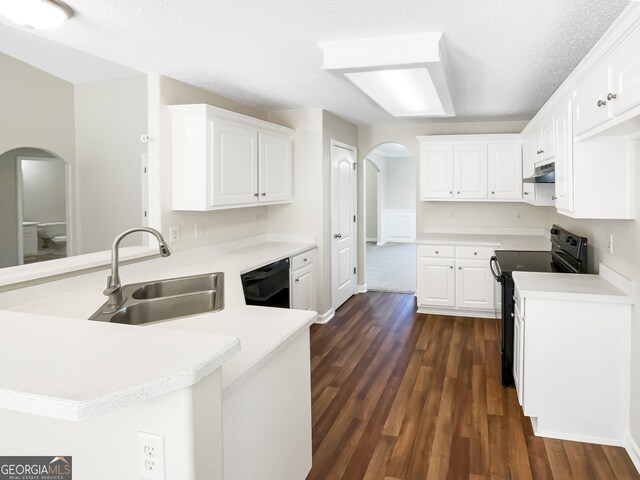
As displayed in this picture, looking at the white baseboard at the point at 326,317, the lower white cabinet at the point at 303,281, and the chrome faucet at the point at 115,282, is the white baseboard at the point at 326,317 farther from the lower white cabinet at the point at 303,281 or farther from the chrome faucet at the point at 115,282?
the chrome faucet at the point at 115,282

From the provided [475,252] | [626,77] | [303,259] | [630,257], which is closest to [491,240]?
[475,252]

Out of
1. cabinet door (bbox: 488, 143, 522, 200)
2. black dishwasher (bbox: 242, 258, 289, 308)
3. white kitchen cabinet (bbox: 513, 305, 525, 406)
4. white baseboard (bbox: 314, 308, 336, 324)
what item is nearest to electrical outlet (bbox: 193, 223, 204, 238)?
black dishwasher (bbox: 242, 258, 289, 308)

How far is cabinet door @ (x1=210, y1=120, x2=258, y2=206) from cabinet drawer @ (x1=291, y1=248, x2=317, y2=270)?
2.34 ft

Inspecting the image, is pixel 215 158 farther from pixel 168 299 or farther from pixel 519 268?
pixel 519 268

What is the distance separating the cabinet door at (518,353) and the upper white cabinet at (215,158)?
2311 mm

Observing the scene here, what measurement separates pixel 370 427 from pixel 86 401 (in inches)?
89.2

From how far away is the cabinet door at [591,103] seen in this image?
1994 millimetres

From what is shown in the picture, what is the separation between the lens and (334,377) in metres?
3.56

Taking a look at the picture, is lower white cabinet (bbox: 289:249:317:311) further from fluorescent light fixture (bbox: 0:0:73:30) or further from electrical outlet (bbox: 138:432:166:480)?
electrical outlet (bbox: 138:432:166:480)

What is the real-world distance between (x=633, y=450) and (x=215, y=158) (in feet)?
10.5

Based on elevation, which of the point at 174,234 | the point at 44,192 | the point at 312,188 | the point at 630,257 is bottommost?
the point at 630,257

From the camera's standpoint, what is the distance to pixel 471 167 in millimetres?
5375

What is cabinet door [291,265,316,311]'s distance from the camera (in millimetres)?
4391

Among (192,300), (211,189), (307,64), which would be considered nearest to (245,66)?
(307,64)
